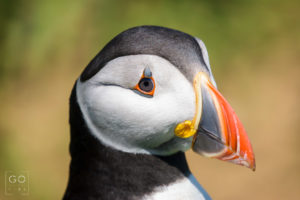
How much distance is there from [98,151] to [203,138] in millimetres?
484

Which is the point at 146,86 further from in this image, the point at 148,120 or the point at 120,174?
the point at 120,174

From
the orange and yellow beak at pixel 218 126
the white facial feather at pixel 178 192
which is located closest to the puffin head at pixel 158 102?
the orange and yellow beak at pixel 218 126

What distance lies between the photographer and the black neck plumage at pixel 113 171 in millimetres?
2059

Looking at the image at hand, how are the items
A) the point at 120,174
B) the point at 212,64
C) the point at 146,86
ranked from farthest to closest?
1. the point at 212,64
2. the point at 120,174
3. the point at 146,86

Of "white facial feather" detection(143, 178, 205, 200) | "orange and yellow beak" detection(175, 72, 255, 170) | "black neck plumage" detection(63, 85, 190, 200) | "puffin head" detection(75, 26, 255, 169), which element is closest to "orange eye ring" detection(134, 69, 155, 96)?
"puffin head" detection(75, 26, 255, 169)

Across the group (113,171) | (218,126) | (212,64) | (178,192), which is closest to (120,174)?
(113,171)

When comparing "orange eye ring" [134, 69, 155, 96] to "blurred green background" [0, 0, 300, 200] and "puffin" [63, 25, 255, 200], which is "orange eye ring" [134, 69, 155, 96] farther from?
"blurred green background" [0, 0, 300, 200]

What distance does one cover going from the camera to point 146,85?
6.44ft

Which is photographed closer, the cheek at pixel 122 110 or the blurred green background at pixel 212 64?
the cheek at pixel 122 110

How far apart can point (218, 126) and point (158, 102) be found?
28cm

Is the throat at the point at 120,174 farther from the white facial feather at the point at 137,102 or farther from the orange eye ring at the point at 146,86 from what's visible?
the orange eye ring at the point at 146,86

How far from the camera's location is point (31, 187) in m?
6.18

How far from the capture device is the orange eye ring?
196 cm

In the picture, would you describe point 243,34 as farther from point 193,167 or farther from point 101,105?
point 101,105
